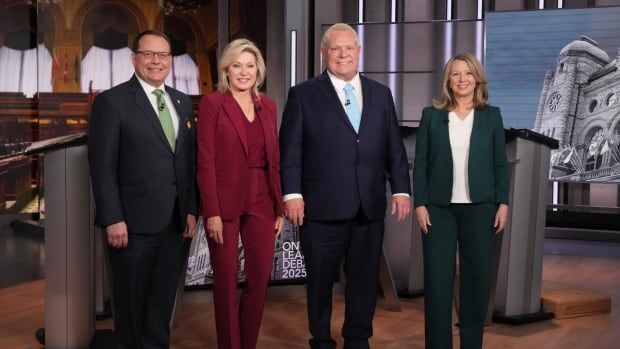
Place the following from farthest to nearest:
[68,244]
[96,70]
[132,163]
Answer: [96,70]
[68,244]
[132,163]

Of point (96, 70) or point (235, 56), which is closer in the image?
point (235, 56)

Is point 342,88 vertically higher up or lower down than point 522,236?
higher up

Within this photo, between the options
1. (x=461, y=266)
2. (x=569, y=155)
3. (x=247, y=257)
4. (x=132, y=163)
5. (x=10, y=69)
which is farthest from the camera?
(x=10, y=69)

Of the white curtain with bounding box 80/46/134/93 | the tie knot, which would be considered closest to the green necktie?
the tie knot

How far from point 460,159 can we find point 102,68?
4989mm

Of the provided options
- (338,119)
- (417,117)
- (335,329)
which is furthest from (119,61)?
(338,119)

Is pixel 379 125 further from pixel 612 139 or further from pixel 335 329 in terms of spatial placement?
pixel 612 139

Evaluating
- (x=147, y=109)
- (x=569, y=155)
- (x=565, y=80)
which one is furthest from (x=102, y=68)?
(x=147, y=109)

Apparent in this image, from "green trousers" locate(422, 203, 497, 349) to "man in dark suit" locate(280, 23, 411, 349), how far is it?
164 millimetres

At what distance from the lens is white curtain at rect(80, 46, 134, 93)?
6.84m

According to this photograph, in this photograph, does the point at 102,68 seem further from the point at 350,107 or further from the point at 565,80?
the point at 350,107

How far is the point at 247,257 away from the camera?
2.68 metres

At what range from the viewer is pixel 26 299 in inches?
169

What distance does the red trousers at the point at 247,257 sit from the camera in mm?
2625
